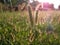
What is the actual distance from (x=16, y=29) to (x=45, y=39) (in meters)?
0.27

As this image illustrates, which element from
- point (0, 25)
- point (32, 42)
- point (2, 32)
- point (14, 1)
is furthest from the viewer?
point (14, 1)

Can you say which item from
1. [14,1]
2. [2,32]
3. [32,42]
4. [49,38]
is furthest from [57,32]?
[14,1]

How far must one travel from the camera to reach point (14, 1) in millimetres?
3473

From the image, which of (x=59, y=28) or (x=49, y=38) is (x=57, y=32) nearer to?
(x=59, y=28)

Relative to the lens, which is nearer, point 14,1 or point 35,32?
point 35,32

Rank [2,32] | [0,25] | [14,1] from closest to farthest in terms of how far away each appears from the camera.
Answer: [2,32] < [0,25] < [14,1]

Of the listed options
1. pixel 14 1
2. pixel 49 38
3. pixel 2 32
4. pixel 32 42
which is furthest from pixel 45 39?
pixel 14 1

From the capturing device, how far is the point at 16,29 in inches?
68.6

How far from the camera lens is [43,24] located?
2.04m

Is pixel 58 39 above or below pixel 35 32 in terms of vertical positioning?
below

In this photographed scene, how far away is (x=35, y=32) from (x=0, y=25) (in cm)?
45

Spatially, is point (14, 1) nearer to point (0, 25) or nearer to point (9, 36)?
point (0, 25)

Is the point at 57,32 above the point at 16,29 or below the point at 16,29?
below

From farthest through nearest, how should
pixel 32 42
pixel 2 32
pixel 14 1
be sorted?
pixel 14 1 → pixel 2 32 → pixel 32 42
